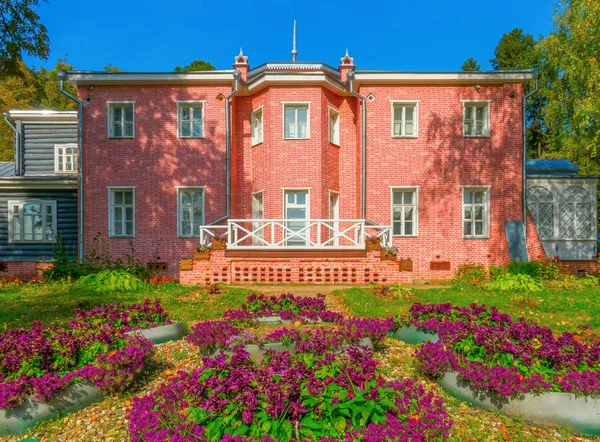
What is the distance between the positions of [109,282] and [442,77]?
41.3 ft

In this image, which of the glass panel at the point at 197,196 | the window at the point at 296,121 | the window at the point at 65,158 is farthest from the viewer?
the window at the point at 65,158

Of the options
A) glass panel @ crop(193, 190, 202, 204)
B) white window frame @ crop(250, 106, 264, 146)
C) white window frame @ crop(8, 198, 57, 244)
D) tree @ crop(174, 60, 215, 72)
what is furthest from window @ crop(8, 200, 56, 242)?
tree @ crop(174, 60, 215, 72)

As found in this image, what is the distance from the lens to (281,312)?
6262mm

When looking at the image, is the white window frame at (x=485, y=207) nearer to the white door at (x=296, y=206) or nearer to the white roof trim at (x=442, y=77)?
the white roof trim at (x=442, y=77)

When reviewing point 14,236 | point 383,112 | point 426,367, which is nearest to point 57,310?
point 426,367

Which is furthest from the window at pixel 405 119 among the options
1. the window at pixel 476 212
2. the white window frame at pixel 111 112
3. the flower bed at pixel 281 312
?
the white window frame at pixel 111 112

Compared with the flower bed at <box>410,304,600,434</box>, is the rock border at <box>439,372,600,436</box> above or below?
below

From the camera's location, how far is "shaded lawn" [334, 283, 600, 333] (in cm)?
720

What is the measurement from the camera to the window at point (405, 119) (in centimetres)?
1439

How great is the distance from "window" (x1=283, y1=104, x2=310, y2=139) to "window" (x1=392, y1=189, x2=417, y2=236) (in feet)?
12.8

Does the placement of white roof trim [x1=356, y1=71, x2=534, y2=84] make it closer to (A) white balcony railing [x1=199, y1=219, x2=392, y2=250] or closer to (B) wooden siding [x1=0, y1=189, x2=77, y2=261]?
(A) white balcony railing [x1=199, y1=219, x2=392, y2=250]

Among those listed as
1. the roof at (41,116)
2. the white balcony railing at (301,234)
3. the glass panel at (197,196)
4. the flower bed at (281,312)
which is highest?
the roof at (41,116)

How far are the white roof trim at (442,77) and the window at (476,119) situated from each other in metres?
0.86

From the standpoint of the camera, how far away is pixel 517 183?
555 inches
